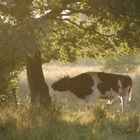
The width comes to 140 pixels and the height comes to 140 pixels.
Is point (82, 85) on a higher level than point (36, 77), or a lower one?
lower

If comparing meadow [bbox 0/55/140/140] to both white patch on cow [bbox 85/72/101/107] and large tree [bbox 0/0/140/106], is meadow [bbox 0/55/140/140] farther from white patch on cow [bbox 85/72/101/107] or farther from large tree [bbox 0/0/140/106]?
white patch on cow [bbox 85/72/101/107]

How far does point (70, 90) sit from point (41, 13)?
4436mm

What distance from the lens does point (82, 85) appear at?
19.2m

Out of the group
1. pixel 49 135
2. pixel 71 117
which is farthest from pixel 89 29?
pixel 49 135

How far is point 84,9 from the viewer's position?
1530cm

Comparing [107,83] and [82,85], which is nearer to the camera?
[82,85]

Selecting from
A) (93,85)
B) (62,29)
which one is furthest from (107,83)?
(62,29)

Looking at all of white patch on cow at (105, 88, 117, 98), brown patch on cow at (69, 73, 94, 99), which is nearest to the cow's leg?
brown patch on cow at (69, 73, 94, 99)

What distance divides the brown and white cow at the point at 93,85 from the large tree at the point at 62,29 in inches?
51.2

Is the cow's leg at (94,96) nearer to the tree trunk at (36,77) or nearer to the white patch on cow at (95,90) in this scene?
the white patch on cow at (95,90)

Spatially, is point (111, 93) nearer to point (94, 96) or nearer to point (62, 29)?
point (94, 96)

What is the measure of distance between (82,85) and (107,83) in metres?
1.05

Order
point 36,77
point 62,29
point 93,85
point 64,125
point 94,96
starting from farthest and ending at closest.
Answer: point 93,85
point 94,96
point 62,29
point 36,77
point 64,125

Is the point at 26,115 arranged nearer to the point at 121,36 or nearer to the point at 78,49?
the point at 121,36
